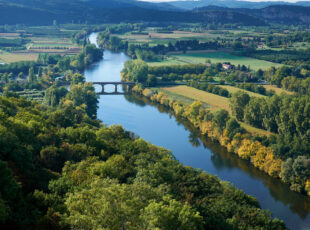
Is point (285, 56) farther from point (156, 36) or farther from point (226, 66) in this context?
point (156, 36)

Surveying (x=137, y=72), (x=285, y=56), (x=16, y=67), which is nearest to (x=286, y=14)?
(x=285, y=56)

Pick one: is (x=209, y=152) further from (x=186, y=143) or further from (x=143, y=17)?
(x=143, y=17)

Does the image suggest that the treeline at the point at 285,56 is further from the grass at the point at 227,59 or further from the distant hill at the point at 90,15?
the distant hill at the point at 90,15

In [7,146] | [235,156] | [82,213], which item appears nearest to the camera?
[82,213]

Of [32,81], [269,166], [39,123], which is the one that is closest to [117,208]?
[39,123]

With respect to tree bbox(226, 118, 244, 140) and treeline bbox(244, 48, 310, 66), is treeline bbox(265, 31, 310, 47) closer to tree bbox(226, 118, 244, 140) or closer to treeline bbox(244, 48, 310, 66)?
treeline bbox(244, 48, 310, 66)

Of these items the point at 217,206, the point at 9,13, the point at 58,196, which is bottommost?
the point at 217,206
